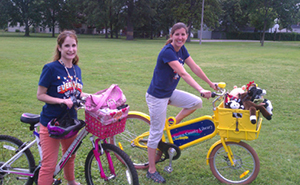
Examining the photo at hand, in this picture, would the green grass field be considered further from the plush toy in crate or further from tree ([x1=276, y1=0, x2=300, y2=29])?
tree ([x1=276, y1=0, x2=300, y2=29])

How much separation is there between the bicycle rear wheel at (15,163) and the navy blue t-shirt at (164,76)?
1.63m

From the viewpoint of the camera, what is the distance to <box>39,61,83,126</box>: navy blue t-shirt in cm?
269

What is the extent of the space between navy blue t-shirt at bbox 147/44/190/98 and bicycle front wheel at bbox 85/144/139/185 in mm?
906

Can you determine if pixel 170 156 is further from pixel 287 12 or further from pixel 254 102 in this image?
pixel 287 12

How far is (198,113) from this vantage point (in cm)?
688

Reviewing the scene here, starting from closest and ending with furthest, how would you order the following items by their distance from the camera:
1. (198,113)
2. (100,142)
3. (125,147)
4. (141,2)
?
(100,142) < (125,147) < (198,113) < (141,2)

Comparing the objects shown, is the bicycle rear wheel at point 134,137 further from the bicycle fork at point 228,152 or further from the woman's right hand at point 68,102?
the woman's right hand at point 68,102

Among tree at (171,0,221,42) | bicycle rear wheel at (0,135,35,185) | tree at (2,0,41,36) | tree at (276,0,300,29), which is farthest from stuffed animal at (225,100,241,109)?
tree at (2,0,41,36)

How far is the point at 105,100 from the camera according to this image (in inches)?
109

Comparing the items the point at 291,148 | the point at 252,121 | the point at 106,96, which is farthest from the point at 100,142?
the point at 291,148

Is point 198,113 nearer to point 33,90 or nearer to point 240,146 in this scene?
point 240,146

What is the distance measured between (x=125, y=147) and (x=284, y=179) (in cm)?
236

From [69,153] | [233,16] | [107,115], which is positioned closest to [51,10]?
[233,16]

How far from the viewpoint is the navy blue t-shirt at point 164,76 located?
3.31 meters
